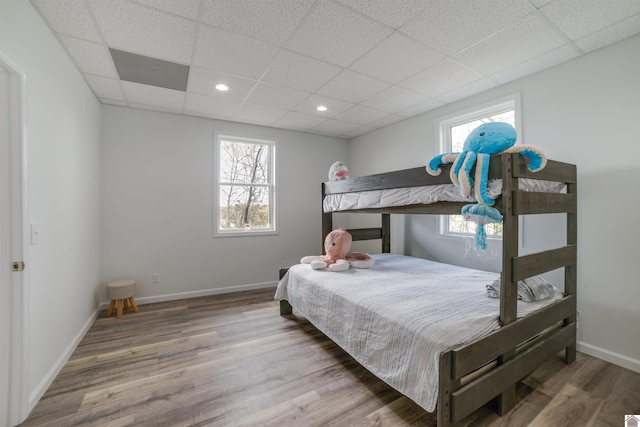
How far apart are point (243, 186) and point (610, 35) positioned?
13.1 ft

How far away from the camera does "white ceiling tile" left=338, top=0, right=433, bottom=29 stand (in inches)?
64.5

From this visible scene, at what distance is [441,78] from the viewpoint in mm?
2582

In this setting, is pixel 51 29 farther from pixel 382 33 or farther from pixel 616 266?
pixel 616 266

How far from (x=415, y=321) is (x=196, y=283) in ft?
10.2

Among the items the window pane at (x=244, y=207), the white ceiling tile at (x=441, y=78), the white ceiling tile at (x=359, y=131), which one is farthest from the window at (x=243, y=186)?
the white ceiling tile at (x=441, y=78)

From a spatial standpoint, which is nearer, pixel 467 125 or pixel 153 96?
pixel 153 96

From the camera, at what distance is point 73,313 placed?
233cm

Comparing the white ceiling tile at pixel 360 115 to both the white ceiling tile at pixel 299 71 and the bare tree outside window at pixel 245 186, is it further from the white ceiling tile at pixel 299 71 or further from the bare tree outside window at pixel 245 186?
the bare tree outside window at pixel 245 186

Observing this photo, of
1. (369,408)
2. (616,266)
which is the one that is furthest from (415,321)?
(616,266)

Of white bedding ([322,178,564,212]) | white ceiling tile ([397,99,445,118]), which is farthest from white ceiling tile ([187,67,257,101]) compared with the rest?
white ceiling tile ([397,99,445,118])

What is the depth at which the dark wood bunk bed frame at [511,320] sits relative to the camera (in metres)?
1.36

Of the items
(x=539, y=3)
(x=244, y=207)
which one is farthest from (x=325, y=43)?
(x=244, y=207)

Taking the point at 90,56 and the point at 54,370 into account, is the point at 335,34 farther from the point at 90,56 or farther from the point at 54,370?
the point at 54,370

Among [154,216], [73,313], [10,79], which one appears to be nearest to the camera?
[10,79]
